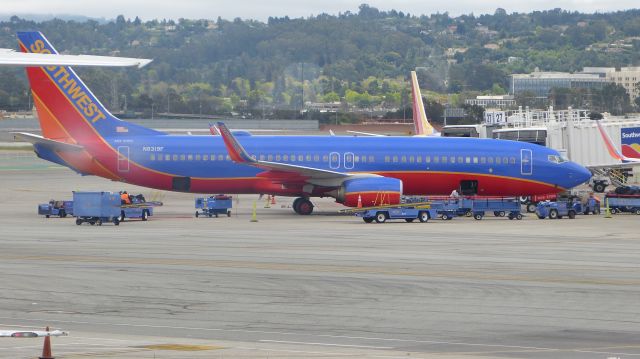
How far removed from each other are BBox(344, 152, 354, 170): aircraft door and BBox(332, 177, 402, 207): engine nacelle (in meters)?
1.83

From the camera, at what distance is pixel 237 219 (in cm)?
4928

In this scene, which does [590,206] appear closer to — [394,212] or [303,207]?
[394,212]

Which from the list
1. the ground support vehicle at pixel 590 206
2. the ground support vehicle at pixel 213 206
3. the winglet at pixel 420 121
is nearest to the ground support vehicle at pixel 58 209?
the ground support vehicle at pixel 213 206

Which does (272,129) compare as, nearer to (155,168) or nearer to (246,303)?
(155,168)

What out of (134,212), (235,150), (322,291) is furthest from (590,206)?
(322,291)

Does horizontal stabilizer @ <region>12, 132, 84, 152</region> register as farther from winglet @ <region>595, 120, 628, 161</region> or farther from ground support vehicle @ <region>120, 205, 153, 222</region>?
winglet @ <region>595, 120, 628, 161</region>

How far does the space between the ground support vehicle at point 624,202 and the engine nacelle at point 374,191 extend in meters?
10.5

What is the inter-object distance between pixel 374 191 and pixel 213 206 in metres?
7.14

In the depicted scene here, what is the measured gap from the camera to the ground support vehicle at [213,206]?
169 ft

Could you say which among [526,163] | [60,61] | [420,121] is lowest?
[526,163]

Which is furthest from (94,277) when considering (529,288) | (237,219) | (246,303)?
(237,219)

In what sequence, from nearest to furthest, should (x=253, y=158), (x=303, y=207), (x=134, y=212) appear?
1. (x=134, y=212)
2. (x=253, y=158)
3. (x=303, y=207)

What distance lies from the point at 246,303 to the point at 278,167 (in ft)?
89.1

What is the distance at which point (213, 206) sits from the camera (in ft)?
169
